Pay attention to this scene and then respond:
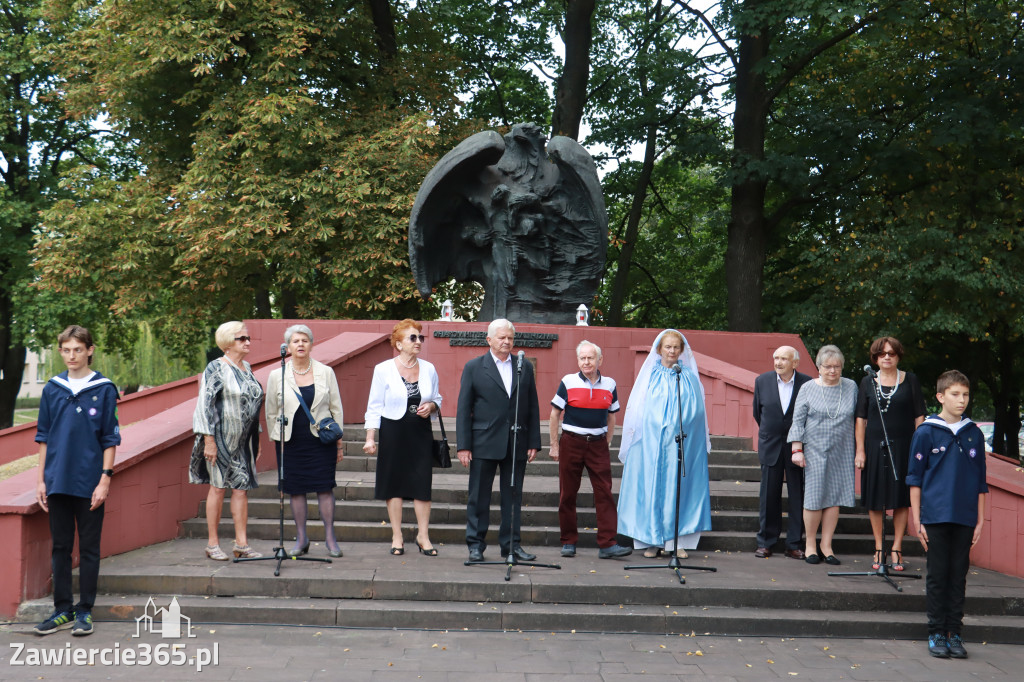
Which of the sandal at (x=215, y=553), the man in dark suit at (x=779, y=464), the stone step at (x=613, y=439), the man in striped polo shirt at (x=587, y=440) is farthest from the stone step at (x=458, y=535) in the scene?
the stone step at (x=613, y=439)

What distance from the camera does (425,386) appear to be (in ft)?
22.7

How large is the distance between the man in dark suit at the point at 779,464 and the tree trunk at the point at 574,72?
13.9 meters

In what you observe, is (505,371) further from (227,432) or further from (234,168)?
(234,168)

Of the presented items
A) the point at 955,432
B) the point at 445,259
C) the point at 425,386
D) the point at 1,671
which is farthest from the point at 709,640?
the point at 445,259

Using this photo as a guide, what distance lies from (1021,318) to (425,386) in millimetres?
14607

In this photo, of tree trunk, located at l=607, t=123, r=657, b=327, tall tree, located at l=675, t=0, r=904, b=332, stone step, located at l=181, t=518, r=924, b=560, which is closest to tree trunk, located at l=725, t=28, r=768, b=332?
tall tree, located at l=675, t=0, r=904, b=332

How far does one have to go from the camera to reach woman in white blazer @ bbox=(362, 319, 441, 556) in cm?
681

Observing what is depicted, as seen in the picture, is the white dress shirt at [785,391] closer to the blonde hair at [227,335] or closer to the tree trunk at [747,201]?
the blonde hair at [227,335]

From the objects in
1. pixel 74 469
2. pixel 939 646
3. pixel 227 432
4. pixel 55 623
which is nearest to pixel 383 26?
pixel 227 432

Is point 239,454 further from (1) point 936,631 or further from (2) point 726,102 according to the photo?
(2) point 726,102

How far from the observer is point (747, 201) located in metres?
19.6

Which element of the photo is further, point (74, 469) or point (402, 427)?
point (402, 427)

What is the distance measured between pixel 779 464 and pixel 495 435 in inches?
94.0

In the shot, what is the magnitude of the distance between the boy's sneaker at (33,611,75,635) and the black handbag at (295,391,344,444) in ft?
6.46
